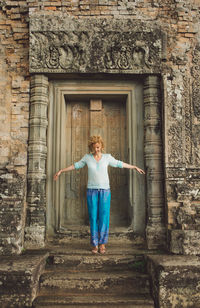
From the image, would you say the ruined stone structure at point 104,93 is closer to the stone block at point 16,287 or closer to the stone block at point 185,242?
the stone block at point 185,242

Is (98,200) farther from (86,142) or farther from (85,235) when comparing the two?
(86,142)

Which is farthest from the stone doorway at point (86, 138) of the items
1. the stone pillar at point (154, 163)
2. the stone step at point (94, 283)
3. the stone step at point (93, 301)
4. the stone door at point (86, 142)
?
the stone step at point (93, 301)

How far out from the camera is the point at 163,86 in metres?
4.77

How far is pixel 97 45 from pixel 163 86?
55.7 inches

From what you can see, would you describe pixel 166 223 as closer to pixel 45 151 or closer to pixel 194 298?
pixel 194 298

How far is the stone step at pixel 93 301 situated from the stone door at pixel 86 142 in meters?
1.68

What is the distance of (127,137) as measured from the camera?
16.9 ft

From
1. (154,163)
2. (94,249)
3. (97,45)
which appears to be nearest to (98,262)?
(94,249)

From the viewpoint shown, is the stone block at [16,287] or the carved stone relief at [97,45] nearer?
the stone block at [16,287]

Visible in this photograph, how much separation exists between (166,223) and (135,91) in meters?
2.48

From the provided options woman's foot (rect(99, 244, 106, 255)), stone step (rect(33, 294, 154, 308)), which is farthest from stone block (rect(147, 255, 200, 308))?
woman's foot (rect(99, 244, 106, 255))

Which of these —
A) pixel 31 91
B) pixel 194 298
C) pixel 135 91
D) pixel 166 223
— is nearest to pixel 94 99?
pixel 135 91

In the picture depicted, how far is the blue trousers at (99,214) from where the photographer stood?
164 inches

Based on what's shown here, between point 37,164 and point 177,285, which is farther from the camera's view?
point 37,164
